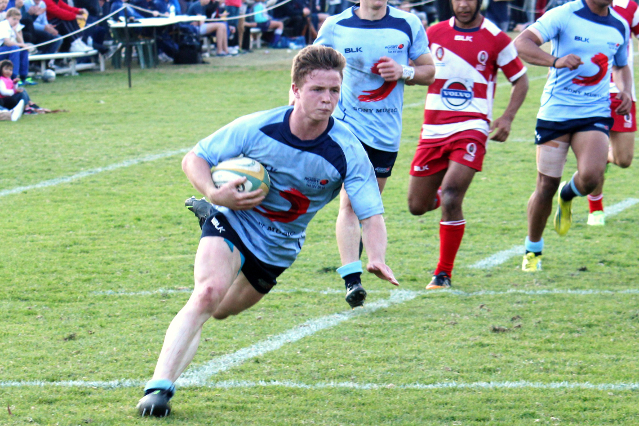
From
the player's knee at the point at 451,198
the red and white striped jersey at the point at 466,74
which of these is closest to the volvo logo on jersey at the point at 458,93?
the red and white striped jersey at the point at 466,74

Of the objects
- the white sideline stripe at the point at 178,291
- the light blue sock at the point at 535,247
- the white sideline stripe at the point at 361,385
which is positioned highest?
the white sideline stripe at the point at 361,385

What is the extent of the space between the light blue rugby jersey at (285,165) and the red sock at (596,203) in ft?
15.5

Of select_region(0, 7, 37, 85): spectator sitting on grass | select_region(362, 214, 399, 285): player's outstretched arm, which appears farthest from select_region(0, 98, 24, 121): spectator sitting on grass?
select_region(362, 214, 399, 285): player's outstretched arm

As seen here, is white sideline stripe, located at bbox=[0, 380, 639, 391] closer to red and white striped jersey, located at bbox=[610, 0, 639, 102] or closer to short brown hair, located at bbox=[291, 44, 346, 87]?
short brown hair, located at bbox=[291, 44, 346, 87]

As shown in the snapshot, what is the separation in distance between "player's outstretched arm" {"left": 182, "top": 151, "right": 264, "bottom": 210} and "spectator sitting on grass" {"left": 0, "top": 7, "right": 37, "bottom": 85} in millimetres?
12392

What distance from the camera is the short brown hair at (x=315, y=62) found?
4375 mm

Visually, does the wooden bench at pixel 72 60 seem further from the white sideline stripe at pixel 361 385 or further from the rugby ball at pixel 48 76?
the white sideline stripe at pixel 361 385

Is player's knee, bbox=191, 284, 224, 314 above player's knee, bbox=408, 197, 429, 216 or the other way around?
above

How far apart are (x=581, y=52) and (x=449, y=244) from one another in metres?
1.89

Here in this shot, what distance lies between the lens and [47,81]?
18969 millimetres

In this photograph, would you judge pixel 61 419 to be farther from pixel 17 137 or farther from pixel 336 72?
pixel 17 137

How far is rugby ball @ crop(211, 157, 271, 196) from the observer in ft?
14.4

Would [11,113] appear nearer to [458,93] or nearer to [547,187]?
[458,93]

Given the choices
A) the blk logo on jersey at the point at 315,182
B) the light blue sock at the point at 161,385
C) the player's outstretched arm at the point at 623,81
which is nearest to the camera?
the light blue sock at the point at 161,385
